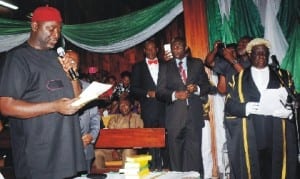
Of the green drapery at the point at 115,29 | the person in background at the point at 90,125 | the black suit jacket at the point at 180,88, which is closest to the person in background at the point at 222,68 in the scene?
the black suit jacket at the point at 180,88

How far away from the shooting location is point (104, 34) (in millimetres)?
6805

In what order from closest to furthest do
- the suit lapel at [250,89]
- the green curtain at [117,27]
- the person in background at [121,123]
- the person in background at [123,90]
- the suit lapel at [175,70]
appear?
1. the suit lapel at [250,89]
2. the suit lapel at [175,70]
3. the person in background at [121,123]
4. the green curtain at [117,27]
5. the person in background at [123,90]

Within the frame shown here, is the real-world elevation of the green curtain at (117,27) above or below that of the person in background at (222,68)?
above

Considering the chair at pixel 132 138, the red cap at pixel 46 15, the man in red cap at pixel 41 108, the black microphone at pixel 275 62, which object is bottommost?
the chair at pixel 132 138

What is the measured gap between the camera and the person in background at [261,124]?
15.4 feet

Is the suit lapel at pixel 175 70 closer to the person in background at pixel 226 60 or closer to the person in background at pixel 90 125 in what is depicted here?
the person in background at pixel 226 60

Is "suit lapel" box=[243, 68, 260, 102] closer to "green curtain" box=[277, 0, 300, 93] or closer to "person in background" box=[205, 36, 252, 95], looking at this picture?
"person in background" box=[205, 36, 252, 95]

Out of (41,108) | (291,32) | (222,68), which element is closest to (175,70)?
(222,68)

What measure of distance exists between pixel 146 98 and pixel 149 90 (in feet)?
0.46

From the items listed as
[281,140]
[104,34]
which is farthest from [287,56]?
[104,34]

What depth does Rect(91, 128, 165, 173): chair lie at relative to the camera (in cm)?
445

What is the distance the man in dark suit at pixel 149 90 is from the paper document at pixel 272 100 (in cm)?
173

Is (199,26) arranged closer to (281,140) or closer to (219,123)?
(219,123)

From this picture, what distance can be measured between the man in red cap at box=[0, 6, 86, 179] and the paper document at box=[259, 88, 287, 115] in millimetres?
2599
